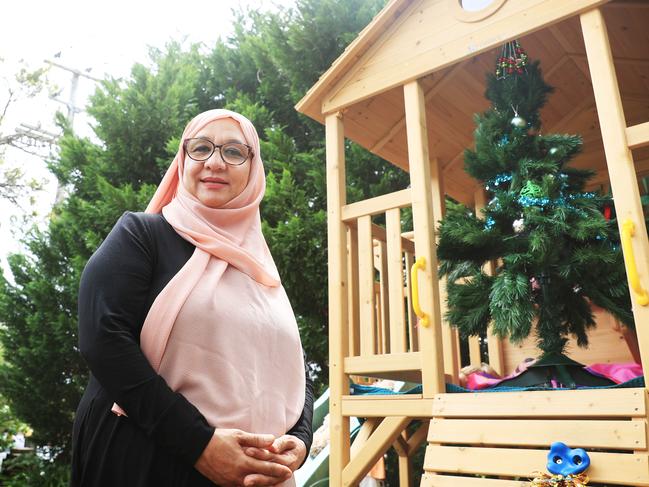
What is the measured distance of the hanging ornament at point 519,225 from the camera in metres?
3.04

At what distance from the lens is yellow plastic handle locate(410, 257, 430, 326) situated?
2.99 m

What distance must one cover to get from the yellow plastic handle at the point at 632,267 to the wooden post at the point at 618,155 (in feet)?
0.04

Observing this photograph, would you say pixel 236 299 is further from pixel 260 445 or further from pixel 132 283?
pixel 260 445

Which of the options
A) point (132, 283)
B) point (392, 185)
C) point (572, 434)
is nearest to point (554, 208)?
point (572, 434)

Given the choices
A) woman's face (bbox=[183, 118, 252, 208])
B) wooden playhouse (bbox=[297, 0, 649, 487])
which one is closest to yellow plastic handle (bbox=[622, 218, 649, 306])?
wooden playhouse (bbox=[297, 0, 649, 487])

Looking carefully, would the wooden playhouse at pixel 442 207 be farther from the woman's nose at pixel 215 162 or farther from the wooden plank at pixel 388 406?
the woman's nose at pixel 215 162

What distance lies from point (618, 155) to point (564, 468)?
1.53 metres

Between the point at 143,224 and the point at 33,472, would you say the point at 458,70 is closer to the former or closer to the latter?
the point at 143,224

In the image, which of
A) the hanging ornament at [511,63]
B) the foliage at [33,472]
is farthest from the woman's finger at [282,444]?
the foliage at [33,472]

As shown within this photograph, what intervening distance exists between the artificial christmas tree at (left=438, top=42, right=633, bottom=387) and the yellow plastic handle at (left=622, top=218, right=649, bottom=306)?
33 cm

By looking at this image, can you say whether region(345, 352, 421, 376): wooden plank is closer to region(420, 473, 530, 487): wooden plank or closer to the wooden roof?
region(420, 473, 530, 487): wooden plank

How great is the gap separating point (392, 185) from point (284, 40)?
10.7ft

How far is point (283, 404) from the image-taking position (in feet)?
4.32

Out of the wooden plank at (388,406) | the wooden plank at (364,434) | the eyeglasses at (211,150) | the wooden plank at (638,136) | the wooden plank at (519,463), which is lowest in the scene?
the wooden plank at (519,463)
